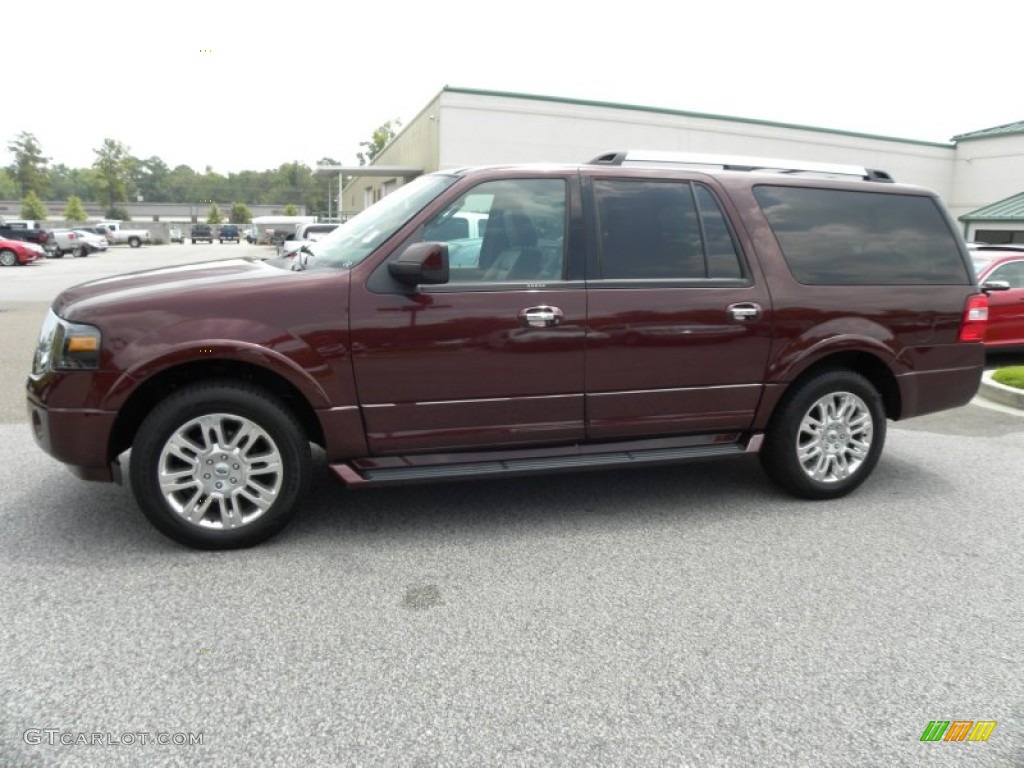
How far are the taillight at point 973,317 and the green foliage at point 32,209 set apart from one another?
292 feet

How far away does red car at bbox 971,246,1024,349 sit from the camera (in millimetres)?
10078

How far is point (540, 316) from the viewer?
13.8ft

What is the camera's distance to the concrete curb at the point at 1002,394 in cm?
808

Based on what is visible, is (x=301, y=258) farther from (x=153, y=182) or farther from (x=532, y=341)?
(x=153, y=182)

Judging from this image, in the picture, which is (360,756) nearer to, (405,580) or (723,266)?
(405,580)

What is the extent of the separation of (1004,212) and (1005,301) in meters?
18.7

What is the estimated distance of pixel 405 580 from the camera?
3734mm

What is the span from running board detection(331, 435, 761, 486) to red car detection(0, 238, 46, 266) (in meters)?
34.6

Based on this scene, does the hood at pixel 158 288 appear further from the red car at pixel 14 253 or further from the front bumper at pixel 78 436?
the red car at pixel 14 253

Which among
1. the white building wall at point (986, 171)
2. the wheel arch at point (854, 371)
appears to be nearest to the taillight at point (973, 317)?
the wheel arch at point (854, 371)

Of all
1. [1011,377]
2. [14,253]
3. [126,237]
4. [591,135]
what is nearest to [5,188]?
[126,237]

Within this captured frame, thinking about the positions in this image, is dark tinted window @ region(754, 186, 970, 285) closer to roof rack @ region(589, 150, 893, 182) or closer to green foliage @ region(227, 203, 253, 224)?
roof rack @ region(589, 150, 893, 182)

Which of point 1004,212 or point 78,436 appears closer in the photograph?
point 78,436

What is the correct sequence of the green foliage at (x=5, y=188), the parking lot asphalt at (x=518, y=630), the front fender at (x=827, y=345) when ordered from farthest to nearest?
the green foliage at (x=5, y=188) → the front fender at (x=827, y=345) → the parking lot asphalt at (x=518, y=630)
